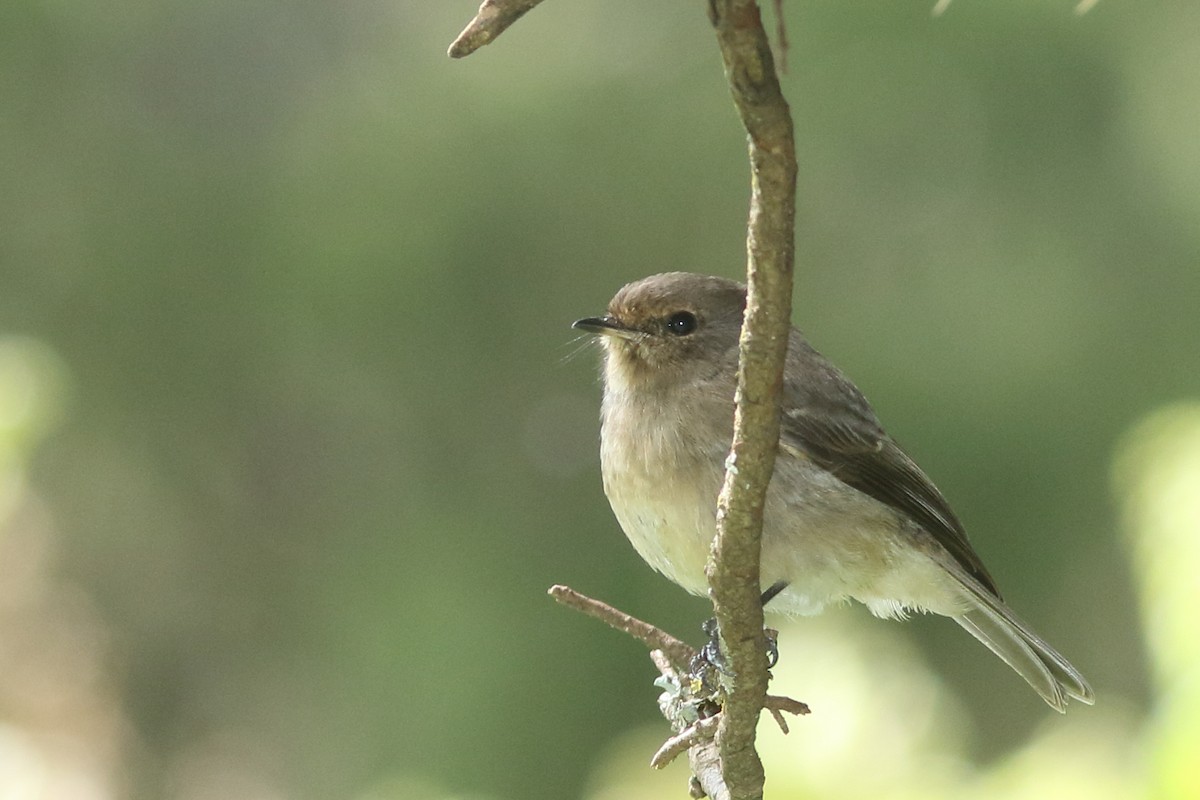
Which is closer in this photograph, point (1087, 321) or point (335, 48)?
point (1087, 321)

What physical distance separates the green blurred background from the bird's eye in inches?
67.6

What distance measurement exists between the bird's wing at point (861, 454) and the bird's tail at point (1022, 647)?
0.04 m

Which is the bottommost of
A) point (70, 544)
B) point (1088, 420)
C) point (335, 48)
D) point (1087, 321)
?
point (1088, 420)

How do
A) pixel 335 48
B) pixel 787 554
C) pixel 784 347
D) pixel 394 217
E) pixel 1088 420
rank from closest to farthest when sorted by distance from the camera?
pixel 784 347 → pixel 787 554 → pixel 1088 420 → pixel 394 217 → pixel 335 48

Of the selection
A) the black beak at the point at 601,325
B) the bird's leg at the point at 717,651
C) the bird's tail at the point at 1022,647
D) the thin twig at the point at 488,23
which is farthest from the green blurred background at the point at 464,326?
the thin twig at the point at 488,23

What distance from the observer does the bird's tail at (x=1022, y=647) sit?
12.7 feet

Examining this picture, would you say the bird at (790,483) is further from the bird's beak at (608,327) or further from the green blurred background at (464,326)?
the green blurred background at (464,326)

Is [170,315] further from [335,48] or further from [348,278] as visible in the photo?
[335,48]

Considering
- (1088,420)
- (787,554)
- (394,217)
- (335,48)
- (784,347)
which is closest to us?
(784,347)

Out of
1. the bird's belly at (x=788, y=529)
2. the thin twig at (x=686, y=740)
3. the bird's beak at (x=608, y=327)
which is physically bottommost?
the thin twig at (x=686, y=740)

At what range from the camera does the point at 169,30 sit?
6699 millimetres

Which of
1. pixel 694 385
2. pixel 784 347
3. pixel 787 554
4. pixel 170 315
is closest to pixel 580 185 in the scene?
pixel 170 315

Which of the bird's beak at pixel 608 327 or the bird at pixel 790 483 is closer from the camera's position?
the bird at pixel 790 483

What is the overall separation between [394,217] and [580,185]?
755 mm
